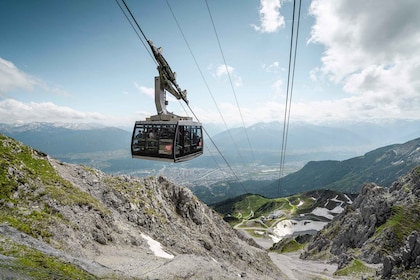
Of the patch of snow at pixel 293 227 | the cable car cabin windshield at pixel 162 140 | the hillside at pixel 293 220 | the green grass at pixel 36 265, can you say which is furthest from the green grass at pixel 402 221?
the green grass at pixel 36 265

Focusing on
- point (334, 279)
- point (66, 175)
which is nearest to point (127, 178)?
point (66, 175)

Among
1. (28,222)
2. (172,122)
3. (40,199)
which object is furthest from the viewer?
(40,199)

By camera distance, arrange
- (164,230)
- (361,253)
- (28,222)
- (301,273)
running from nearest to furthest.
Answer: (28,222) < (164,230) < (301,273) < (361,253)

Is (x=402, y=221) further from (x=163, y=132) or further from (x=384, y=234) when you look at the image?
(x=163, y=132)

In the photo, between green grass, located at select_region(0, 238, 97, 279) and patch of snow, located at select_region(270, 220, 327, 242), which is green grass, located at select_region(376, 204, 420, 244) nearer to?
patch of snow, located at select_region(270, 220, 327, 242)

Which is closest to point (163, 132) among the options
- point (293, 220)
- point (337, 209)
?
point (293, 220)

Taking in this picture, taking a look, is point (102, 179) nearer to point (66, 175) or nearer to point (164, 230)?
point (66, 175)
